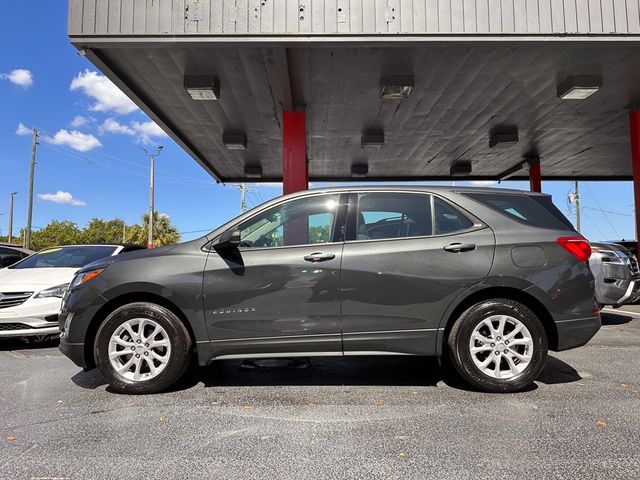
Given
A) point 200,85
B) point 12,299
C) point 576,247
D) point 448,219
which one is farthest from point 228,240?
point 200,85

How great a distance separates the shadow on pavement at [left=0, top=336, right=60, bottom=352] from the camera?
5984 mm

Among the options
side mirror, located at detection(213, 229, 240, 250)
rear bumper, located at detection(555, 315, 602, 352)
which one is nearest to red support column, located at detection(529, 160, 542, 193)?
rear bumper, located at detection(555, 315, 602, 352)

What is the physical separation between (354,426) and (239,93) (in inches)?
287

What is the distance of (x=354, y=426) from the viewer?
3002 millimetres

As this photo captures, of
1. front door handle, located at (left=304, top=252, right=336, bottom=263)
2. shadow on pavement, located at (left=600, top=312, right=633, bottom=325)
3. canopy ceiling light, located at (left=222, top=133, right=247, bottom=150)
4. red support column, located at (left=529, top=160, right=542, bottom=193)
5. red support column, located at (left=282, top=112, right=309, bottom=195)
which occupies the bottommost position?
shadow on pavement, located at (left=600, top=312, right=633, bottom=325)

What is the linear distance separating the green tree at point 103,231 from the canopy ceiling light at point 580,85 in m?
75.8

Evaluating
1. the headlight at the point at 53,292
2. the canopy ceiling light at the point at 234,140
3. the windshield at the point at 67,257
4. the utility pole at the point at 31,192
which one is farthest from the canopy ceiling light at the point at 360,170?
the utility pole at the point at 31,192

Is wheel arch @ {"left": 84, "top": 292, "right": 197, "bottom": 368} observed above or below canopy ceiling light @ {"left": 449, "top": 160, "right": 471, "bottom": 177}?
below

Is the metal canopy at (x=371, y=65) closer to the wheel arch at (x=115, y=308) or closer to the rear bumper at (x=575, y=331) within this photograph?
the wheel arch at (x=115, y=308)

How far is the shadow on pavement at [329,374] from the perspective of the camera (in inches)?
158

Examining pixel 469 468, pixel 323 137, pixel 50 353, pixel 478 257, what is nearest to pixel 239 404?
pixel 469 468

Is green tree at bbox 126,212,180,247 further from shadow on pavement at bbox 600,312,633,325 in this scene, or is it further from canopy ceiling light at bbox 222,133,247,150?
shadow on pavement at bbox 600,312,633,325

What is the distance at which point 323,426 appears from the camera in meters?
3.01

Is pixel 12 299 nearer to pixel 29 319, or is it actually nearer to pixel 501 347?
pixel 29 319
